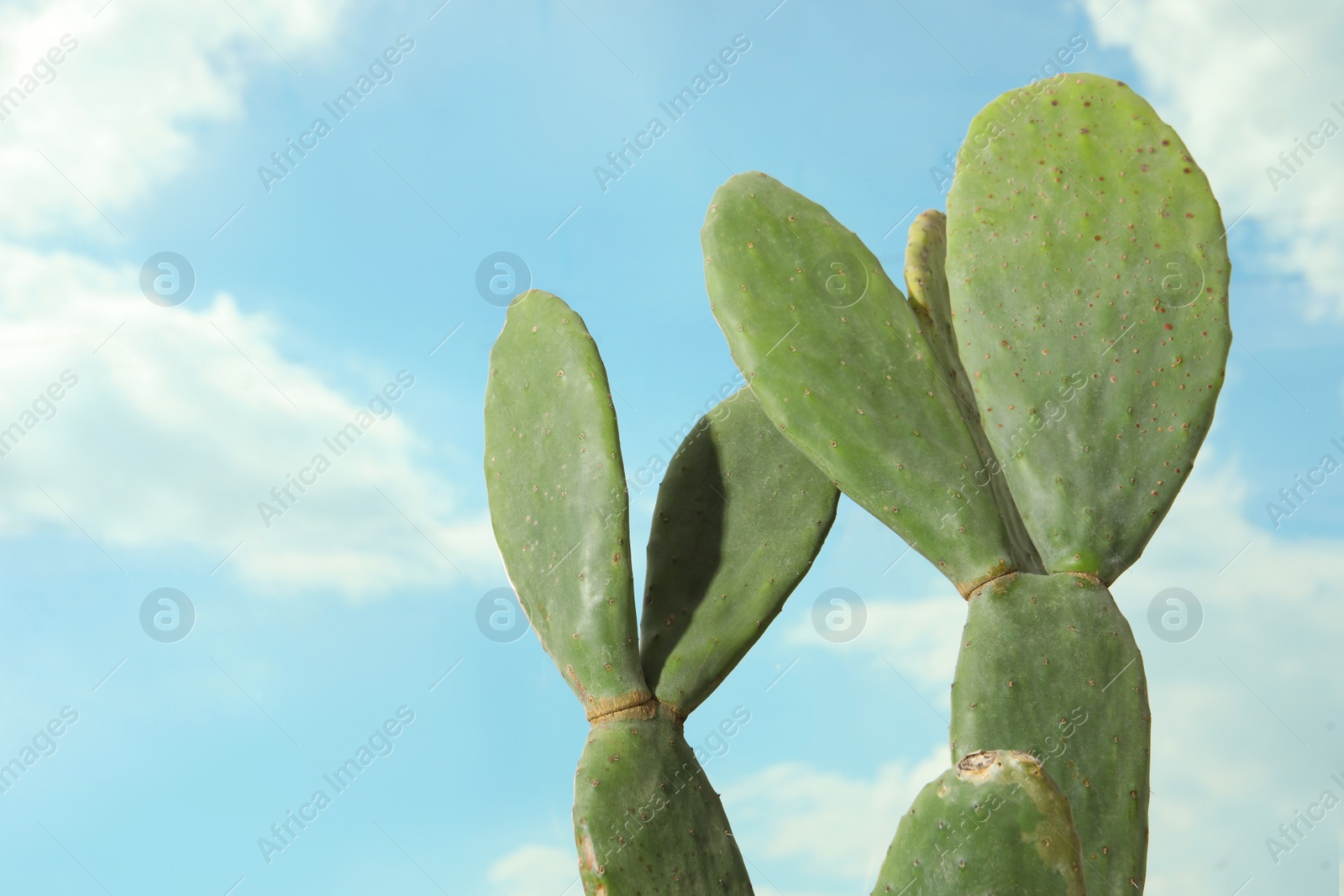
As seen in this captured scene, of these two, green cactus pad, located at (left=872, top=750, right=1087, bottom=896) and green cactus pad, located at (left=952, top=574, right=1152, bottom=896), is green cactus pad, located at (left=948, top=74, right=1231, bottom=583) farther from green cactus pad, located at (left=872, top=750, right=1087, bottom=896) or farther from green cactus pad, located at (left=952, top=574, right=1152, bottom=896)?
green cactus pad, located at (left=872, top=750, right=1087, bottom=896)

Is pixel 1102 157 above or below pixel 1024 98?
below

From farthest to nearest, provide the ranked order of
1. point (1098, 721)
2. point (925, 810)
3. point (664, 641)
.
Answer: point (664, 641) < point (1098, 721) < point (925, 810)

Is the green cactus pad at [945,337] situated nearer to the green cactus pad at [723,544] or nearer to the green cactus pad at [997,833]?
the green cactus pad at [723,544]

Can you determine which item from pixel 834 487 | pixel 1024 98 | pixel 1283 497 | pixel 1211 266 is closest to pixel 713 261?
pixel 834 487

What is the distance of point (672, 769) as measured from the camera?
1622 mm

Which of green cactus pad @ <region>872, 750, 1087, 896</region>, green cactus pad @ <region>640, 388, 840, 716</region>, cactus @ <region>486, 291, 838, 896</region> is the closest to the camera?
green cactus pad @ <region>872, 750, 1087, 896</region>

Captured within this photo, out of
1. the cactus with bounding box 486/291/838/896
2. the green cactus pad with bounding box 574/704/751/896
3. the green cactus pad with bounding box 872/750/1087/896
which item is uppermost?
the cactus with bounding box 486/291/838/896

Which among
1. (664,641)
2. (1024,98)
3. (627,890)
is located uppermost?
(1024,98)

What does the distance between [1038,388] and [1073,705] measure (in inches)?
16.4

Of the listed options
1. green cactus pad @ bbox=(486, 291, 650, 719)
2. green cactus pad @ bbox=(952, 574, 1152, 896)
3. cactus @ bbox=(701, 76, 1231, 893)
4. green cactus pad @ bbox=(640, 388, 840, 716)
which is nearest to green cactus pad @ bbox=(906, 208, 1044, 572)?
cactus @ bbox=(701, 76, 1231, 893)

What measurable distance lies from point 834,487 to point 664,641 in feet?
1.16

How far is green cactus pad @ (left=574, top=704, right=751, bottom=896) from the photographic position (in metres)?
1.52

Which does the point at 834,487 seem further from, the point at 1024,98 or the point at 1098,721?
the point at 1024,98

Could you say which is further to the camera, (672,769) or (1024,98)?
(1024,98)
